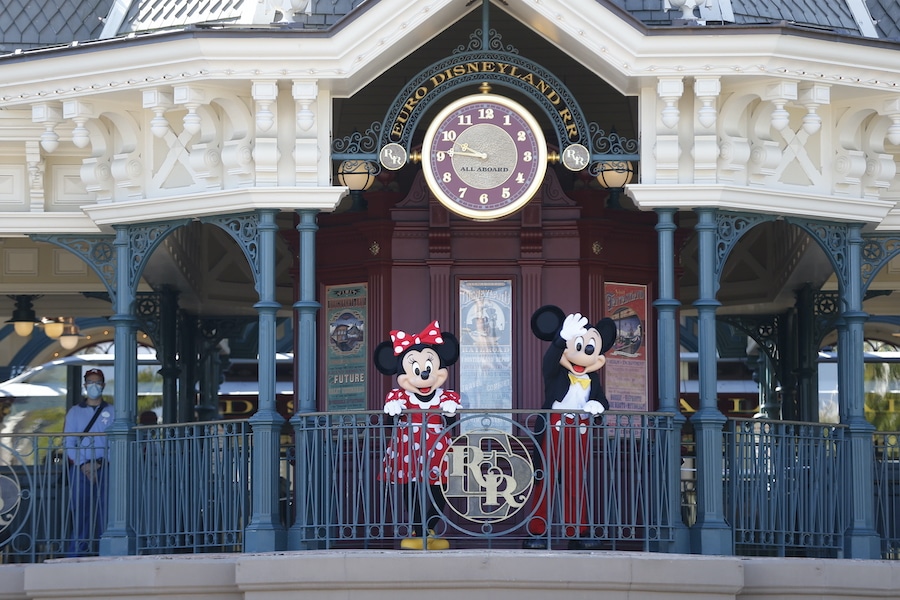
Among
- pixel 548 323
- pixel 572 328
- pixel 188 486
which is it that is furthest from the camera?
pixel 188 486

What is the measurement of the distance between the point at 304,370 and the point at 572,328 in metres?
2.19

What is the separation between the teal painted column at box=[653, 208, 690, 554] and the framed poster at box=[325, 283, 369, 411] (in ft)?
10.2

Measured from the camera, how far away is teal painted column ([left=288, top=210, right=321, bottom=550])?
14523 millimetres

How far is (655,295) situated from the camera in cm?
1714

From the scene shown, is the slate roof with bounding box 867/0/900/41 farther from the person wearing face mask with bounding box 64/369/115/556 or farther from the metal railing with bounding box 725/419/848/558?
the person wearing face mask with bounding box 64/369/115/556

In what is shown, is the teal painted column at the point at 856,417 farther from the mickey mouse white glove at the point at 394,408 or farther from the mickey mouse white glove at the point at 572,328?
the mickey mouse white glove at the point at 394,408

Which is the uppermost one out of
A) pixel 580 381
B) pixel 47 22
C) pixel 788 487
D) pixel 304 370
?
pixel 47 22

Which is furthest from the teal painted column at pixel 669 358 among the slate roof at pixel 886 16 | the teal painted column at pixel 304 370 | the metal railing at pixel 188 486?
the slate roof at pixel 886 16

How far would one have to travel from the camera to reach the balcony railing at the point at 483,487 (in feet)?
46.5

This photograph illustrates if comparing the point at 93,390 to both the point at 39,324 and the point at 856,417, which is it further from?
the point at 856,417

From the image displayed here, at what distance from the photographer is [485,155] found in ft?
48.9

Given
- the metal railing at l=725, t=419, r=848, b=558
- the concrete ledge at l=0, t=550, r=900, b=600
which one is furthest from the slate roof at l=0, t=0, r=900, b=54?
the concrete ledge at l=0, t=550, r=900, b=600

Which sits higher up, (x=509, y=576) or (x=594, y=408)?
(x=594, y=408)

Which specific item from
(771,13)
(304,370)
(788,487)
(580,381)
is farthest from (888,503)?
(304,370)
